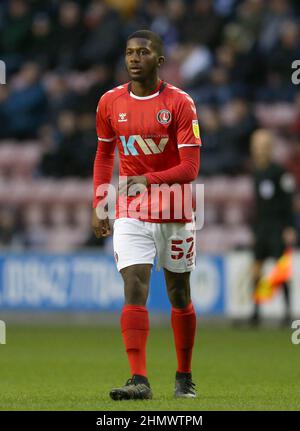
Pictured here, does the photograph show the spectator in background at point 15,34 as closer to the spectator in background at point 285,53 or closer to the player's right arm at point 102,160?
the spectator in background at point 285,53

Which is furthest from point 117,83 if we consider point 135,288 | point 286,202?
point 135,288

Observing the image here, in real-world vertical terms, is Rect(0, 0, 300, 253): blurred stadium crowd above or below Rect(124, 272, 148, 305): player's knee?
above

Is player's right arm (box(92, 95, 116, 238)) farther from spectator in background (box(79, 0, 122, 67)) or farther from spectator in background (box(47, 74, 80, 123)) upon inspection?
spectator in background (box(79, 0, 122, 67))

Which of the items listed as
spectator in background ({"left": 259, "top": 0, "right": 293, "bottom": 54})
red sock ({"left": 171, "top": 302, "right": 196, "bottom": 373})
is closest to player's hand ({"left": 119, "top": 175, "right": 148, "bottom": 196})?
red sock ({"left": 171, "top": 302, "right": 196, "bottom": 373})

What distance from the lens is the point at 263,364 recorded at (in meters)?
10.3

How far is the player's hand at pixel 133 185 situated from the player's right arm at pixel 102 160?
0.76 ft

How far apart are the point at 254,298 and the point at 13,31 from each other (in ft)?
24.9

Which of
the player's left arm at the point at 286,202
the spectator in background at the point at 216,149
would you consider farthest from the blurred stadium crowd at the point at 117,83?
the player's left arm at the point at 286,202

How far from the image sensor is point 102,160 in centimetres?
769

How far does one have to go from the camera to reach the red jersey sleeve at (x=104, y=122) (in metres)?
7.55

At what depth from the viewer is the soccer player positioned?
7.25 m

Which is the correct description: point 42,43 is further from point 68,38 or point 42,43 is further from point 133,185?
point 133,185
